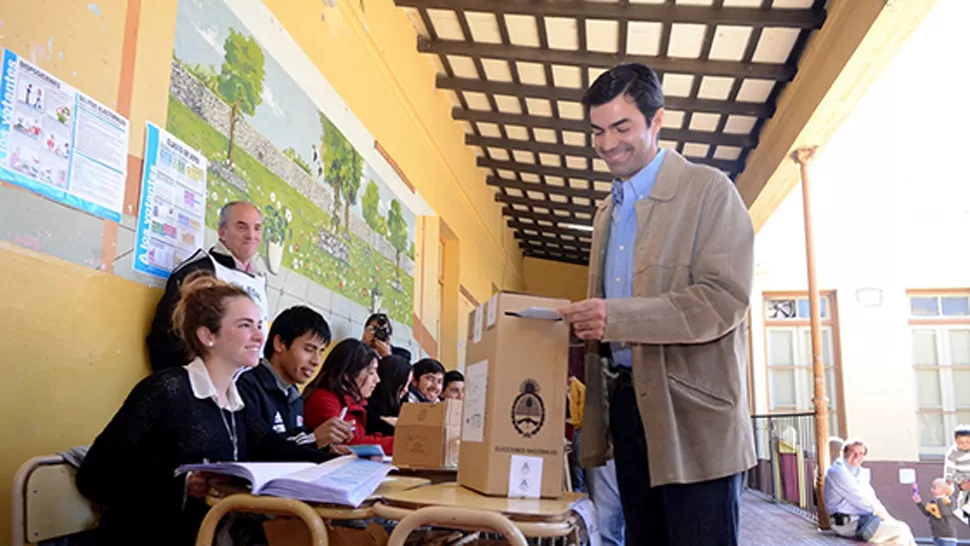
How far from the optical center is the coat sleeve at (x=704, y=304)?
132 centimetres

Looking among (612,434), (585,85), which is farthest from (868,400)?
(612,434)

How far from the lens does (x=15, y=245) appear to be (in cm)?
190

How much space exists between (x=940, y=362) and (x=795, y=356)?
6.60 feet

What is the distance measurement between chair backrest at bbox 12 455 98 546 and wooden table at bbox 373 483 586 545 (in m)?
0.79

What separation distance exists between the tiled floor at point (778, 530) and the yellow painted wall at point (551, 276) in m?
7.15

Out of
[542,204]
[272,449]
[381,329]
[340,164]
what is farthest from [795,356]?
[272,449]

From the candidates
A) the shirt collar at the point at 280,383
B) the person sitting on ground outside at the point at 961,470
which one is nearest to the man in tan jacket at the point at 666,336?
the shirt collar at the point at 280,383

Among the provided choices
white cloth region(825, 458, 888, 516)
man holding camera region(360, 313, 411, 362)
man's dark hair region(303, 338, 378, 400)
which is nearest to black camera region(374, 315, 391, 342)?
man holding camera region(360, 313, 411, 362)

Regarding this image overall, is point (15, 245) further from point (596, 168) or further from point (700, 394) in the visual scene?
point (596, 168)

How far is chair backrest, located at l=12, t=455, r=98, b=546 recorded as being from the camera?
5.06ft

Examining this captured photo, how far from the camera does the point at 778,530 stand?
6371 mm

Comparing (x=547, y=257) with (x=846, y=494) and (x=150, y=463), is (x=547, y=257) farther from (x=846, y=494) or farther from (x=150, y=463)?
(x=150, y=463)

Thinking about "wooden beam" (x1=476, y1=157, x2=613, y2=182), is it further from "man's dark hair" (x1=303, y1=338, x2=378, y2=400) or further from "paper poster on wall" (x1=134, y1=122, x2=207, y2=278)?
"paper poster on wall" (x1=134, y1=122, x2=207, y2=278)

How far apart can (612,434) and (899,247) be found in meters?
11.4
